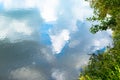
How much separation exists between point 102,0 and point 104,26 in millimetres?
3099

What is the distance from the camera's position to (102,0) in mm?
42312

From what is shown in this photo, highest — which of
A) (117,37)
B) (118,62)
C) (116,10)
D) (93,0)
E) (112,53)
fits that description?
(93,0)

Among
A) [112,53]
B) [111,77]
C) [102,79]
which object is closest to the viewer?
[111,77]

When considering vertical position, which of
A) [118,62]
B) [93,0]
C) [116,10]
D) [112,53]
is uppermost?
[93,0]

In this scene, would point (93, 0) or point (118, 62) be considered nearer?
point (118, 62)

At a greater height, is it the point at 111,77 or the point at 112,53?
the point at 112,53

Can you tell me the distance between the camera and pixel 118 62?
28.2 meters

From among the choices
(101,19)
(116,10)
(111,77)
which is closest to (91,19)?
(101,19)

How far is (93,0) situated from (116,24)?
411 cm

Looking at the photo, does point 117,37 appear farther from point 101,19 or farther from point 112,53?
point 101,19

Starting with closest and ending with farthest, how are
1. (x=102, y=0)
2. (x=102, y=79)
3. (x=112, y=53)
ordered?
1. (x=102, y=79)
2. (x=112, y=53)
3. (x=102, y=0)

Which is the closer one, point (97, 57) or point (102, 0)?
point (97, 57)

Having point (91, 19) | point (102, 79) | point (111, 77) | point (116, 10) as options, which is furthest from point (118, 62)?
point (91, 19)

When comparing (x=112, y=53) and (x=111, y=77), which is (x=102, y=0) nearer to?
(x=112, y=53)
